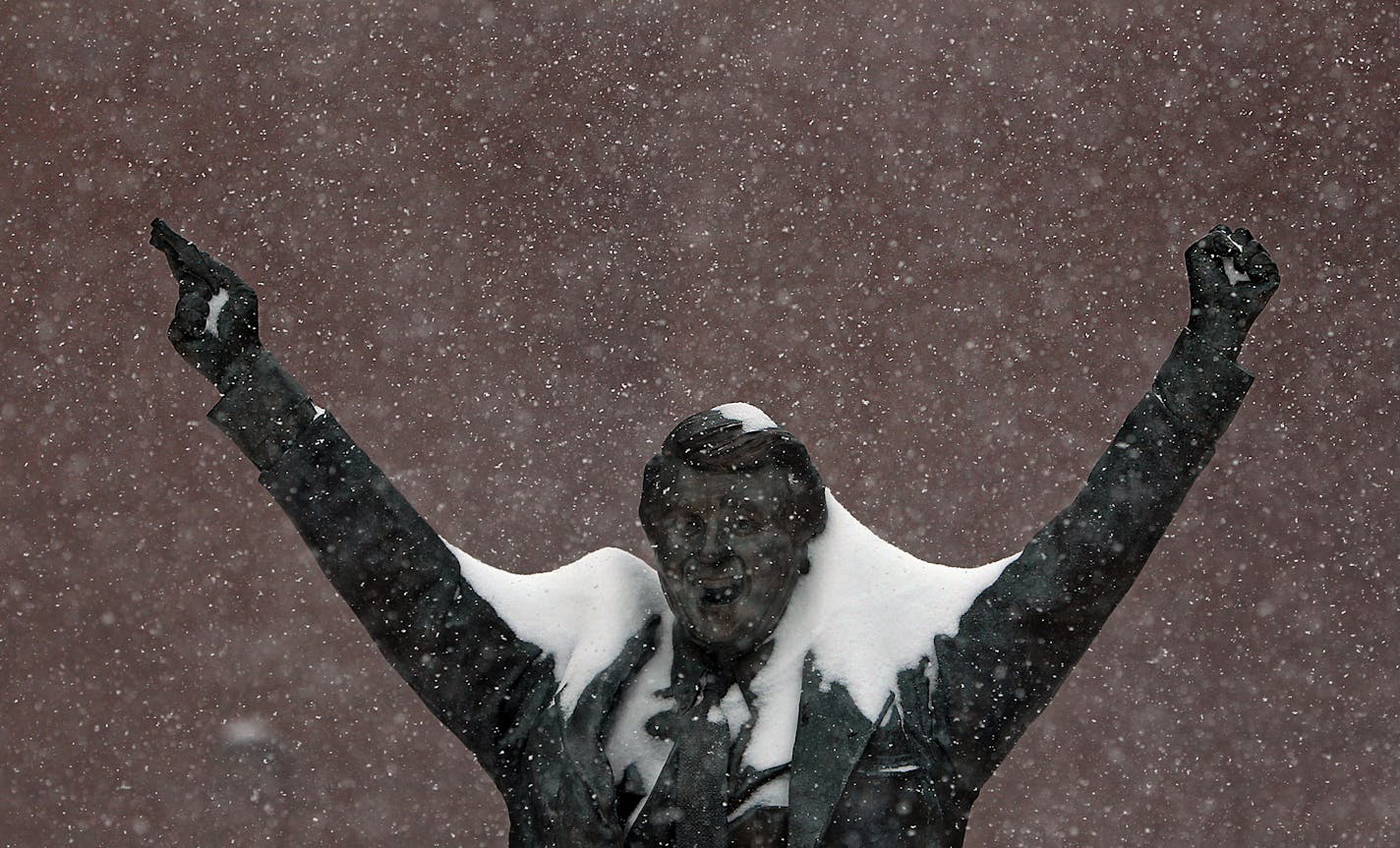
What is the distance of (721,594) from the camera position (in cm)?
255

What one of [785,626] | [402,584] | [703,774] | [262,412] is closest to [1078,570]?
[785,626]

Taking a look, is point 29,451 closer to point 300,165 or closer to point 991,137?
point 300,165

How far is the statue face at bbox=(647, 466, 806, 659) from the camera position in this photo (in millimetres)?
2553

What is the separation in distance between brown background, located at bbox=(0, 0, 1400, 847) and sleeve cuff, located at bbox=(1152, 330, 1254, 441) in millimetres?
2505

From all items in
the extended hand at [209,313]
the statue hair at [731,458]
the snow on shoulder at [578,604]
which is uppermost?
A: the extended hand at [209,313]

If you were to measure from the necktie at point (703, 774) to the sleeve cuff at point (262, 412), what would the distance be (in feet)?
1.94

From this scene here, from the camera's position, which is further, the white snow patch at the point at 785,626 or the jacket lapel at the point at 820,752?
the white snow patch at the point at 785,626

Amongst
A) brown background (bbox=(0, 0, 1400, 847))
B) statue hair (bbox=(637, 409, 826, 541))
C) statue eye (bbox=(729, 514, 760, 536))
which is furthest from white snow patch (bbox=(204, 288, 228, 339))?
brown background (bbox=(0, 0, 1400, 847))

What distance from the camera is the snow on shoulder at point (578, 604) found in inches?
106

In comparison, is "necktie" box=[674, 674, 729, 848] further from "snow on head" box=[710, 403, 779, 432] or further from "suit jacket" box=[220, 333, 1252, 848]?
"snow on head" box=[710, 403, 779, 432]

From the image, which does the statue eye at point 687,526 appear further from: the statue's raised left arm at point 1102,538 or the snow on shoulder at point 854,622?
the statue's raised left arm at point 1102,538

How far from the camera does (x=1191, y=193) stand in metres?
5.01

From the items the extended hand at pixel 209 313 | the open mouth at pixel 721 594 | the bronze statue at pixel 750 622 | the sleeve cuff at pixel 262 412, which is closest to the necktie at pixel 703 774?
the bronze statue at pixel 750 622

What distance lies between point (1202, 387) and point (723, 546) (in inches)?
23.2
